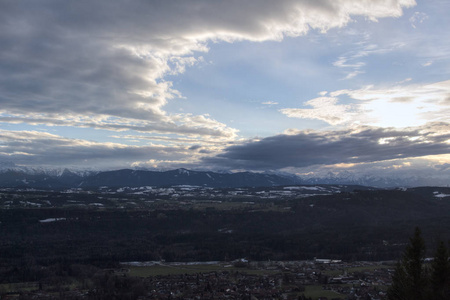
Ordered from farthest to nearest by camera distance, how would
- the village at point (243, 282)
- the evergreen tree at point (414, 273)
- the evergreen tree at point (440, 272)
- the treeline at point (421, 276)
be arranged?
the village at point (243, 282)
the evergreen tree at point (414, 273)
the evergreen tree at point (440, 272)
the treeline at point (421, 276)

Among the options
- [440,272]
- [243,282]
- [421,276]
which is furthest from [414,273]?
[243,282]

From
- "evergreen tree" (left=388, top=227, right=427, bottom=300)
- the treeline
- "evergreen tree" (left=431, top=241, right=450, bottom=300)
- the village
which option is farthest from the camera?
the village

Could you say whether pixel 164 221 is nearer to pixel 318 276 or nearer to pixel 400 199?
pixel 318 276

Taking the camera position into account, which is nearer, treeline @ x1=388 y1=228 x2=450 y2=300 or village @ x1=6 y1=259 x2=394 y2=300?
treeline @ x1=388 y1=228 x2=450 y2=300

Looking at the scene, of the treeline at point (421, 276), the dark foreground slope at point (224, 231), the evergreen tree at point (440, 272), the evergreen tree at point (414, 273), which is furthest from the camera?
the dark foreground slope at point (224, 231)

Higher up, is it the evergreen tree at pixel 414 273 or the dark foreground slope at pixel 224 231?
the evergreen tree at pixel 414 273

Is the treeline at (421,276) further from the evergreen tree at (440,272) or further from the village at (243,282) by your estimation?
the village at (243,282)

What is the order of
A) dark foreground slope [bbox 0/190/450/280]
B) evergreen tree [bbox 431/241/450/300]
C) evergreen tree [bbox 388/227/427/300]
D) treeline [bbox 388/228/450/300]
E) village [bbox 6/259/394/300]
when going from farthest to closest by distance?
dark foreground slope [bbox 0/190/450/280]
village [bbox 6/259/394/300]
evergreen tree [bbox 388/227/427/300]
evergreen tree [bbox 431/241/450/300]
treeline [bbox 388/228/450/300]

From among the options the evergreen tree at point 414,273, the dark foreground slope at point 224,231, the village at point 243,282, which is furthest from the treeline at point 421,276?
the dark foreground slope at point 224,231

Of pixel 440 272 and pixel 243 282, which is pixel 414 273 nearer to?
pixel 440 272

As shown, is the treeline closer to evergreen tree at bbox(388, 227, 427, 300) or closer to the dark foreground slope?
evergreen tree at bbox(388, 227, 427, 300)

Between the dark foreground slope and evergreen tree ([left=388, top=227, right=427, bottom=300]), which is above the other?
evergreen tree ([left=388, top=227, right=427, bottom=300])

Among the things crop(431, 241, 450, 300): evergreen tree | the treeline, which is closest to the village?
the treeline
